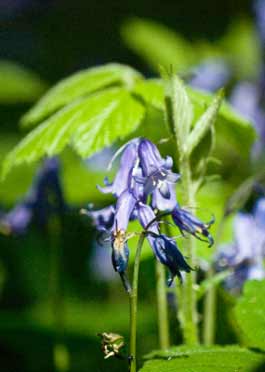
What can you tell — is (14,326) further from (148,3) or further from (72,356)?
(148,3)

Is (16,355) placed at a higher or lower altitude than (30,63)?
lower

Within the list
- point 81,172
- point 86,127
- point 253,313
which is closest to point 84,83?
point 86,127

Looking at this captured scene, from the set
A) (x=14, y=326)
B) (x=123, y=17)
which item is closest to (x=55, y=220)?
(x=14, y=326)

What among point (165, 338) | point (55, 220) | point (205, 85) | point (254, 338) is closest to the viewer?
point (254, 338)

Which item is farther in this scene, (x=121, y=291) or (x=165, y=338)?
(x=121, y=291)

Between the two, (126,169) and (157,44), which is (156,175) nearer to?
(126,169)
